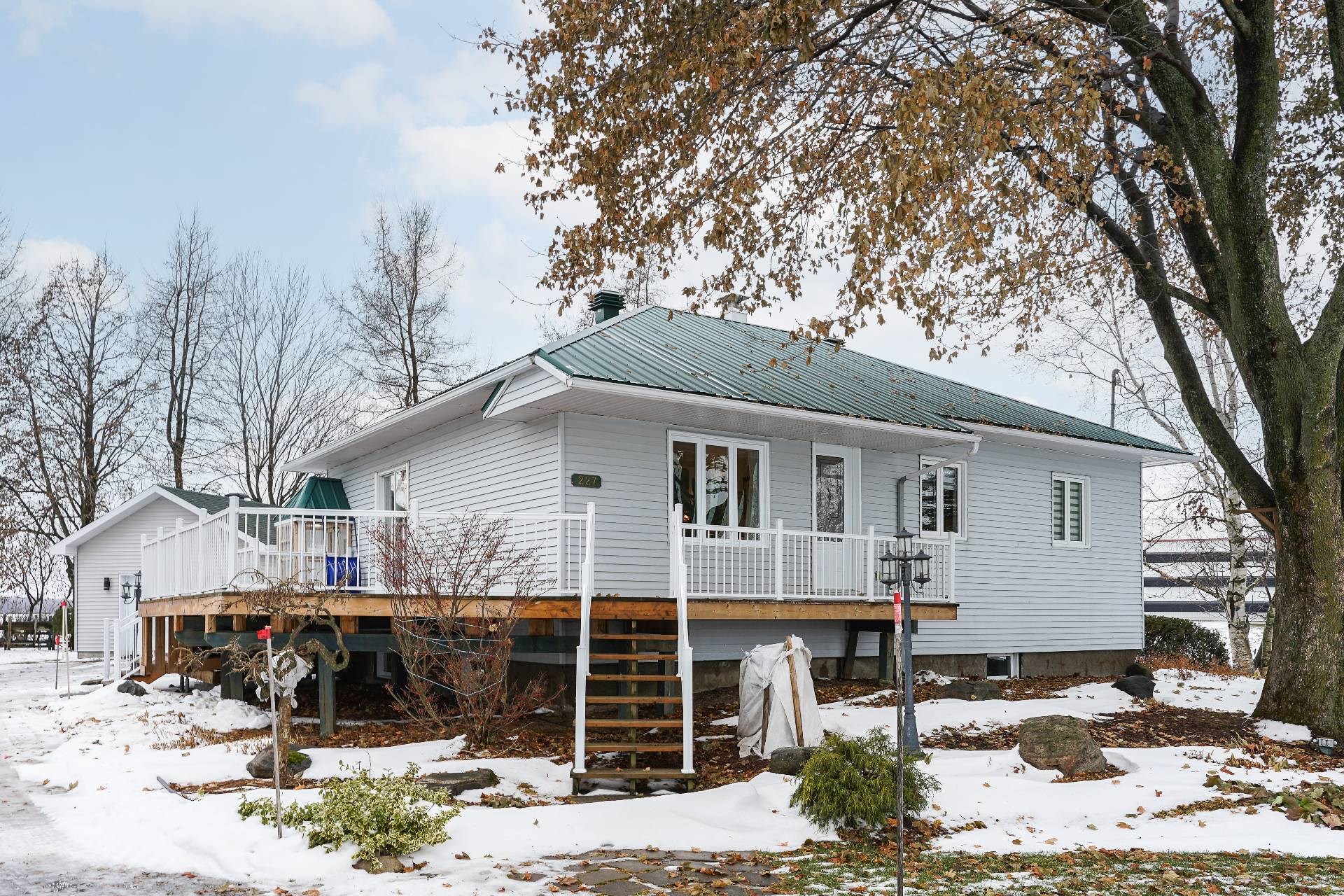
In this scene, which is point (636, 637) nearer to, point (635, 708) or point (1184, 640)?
point (635, 708)

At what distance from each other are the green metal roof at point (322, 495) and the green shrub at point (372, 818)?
12.7 m

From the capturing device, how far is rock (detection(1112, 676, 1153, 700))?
15.4 metres

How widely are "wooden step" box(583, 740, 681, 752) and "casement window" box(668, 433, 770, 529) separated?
14.9ft

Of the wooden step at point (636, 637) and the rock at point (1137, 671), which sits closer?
the wooden step at point (636, 637)

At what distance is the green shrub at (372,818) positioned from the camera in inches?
294

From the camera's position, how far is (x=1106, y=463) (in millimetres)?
19953

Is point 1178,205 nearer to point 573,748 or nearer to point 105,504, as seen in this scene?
point 573,748

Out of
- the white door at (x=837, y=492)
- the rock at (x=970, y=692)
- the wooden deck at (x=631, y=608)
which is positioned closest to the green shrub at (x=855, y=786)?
the wooden deck at (x=631, y=608)

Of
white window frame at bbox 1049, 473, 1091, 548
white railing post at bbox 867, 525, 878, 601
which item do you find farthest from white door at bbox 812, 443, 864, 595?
white window frame at bbox 1049, 473, 1091, 548

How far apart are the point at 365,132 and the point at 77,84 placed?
5.64 meters

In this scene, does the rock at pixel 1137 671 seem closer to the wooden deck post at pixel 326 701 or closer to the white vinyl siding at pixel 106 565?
the wooden deck post at pixel 326 701

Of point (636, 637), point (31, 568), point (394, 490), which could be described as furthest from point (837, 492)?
point (31, 568)

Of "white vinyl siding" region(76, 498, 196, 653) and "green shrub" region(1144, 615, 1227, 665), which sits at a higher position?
"white vinyl siding" region(76, 498, 196, 653)

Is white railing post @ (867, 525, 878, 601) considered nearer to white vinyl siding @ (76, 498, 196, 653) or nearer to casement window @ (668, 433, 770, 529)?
casement window @ (668, 433, 770, 529)
